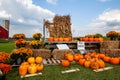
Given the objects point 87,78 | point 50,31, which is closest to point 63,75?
point 87,78

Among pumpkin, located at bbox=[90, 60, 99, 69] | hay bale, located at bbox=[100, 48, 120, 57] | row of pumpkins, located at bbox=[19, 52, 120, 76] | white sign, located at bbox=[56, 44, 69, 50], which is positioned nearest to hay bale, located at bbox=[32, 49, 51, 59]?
white sign, located at bbox=[56, 44, 69, 50]

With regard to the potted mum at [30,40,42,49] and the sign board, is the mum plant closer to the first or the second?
the potted mum at [30,40,42,49]


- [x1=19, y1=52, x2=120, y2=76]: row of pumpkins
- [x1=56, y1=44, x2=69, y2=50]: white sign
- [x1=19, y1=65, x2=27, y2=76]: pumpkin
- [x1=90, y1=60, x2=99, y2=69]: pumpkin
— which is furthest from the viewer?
[x1=56, y1=44, x2=69, y2=50]: white sign

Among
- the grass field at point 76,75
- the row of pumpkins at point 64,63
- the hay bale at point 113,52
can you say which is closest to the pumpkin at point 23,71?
the row of pumpkins at point 64,63

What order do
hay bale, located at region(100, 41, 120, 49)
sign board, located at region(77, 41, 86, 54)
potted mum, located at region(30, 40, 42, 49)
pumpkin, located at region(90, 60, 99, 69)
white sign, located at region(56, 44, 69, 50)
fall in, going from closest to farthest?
pumpkin, located at region(90, 60, 99, 69), potted mum, located at region(30, 40, 42, 49), white sign, located at region(56, 44, 69, 50), hay bale, located at region(100, 41, 120, 49), sign board, located at region(77, 41, 86, 54)

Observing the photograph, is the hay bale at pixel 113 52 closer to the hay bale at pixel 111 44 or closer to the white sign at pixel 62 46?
the hay bale at pixel 111 44

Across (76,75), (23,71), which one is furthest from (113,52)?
(23,71)

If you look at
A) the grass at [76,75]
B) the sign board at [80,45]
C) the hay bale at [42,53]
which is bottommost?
the grass at [76,75]

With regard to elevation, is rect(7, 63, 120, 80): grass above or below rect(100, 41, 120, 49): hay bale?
below

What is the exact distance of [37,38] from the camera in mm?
12188

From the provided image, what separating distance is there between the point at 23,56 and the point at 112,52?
15.7 ft

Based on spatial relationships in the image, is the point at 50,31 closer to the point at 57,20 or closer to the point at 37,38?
the point at 57,20

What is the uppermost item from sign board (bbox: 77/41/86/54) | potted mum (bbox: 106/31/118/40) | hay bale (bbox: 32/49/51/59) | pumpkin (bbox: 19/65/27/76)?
potted mum (bbox: 106/31/118/40)

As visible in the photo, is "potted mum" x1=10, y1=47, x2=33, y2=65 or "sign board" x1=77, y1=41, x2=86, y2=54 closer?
"potted mum" x1=10, y1=47, x2=33, y2=65
